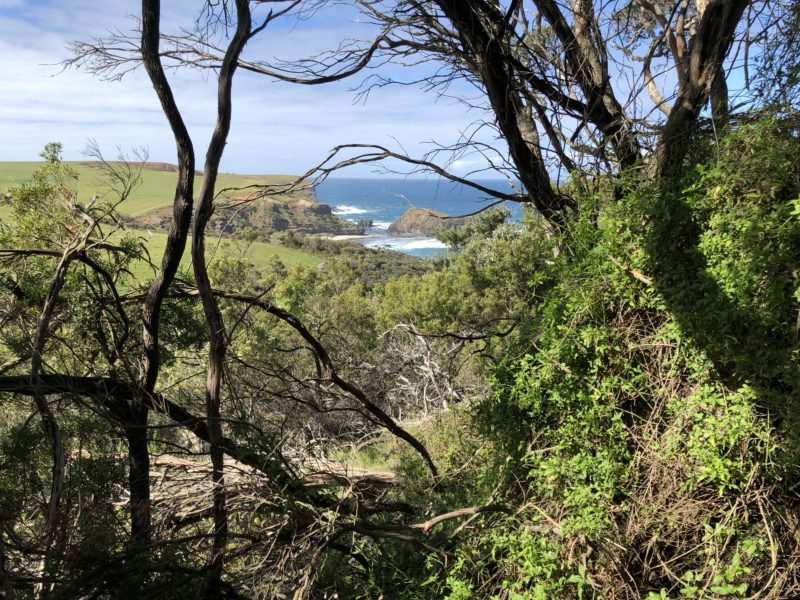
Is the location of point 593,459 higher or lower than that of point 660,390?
lower

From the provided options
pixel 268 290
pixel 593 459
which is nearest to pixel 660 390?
Answer: pixel 593 459

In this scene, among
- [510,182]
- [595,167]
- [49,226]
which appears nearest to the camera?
[595,167]

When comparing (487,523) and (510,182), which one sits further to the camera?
(510,182)

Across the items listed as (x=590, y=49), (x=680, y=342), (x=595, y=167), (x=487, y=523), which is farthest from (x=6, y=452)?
(x=590, y=49)

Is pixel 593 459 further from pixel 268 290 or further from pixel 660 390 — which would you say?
pixel 268 290

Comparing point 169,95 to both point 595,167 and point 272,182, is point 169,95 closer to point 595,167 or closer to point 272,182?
point 272,182

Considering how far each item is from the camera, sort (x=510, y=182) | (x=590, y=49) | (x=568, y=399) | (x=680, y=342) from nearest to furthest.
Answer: (x=680, y=342)
(x=568, y=399)
(x=590, y=49)
(x=510, y=182)

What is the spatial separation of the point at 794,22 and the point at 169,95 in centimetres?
309

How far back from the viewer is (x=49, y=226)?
14.6 ft

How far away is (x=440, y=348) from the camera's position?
1005cm

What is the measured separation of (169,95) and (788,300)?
2833mm

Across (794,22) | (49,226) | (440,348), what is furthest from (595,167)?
(440,348)

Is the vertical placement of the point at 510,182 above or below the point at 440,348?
above

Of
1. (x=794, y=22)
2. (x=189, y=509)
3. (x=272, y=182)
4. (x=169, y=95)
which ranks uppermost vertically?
(x=794, y=22)
